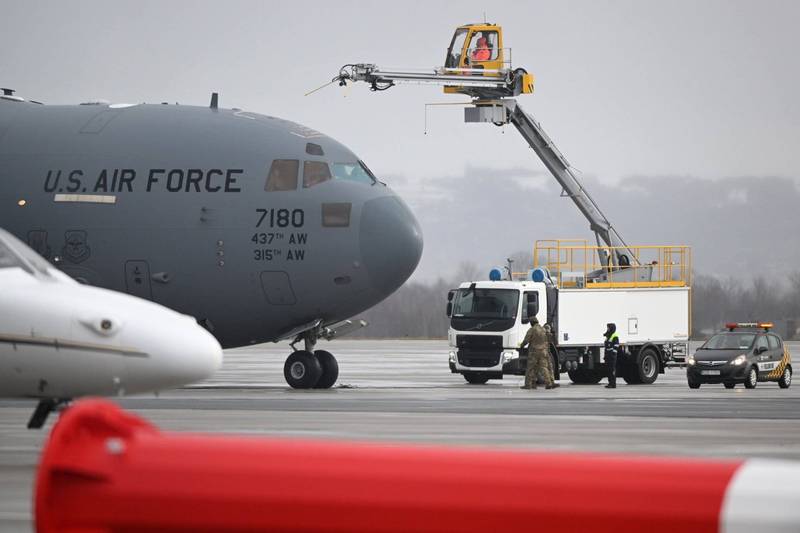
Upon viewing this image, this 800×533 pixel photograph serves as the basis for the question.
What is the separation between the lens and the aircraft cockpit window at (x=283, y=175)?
27266 mm

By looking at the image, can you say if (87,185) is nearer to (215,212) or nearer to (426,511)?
(215,212)

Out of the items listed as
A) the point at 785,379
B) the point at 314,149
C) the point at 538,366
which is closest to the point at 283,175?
the point at 314,149

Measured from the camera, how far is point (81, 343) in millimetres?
11914

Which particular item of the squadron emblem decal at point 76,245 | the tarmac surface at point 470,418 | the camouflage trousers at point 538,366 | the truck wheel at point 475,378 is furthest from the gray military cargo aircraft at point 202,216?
the truck wheel at point 475,378

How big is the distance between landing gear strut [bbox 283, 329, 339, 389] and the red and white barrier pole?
23.0 metres

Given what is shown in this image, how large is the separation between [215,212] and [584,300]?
38.9 ft

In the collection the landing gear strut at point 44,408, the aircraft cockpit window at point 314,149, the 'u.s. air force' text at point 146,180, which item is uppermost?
the aircraft cockpit window at point 314,149

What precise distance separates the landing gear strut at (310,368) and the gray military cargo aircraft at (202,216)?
3.68 ft

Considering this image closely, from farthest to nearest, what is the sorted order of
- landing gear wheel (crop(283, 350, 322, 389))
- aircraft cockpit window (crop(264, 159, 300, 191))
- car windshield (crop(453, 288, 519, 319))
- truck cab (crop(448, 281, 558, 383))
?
car windshield (crop(453, 288, 519, 319))
truck cab (crop(448, 281, 558, 383))
landing gear wheel (crop(283, 350, 322, 389))
aircraft cockpit window (crop(264, 159, 300, 191))

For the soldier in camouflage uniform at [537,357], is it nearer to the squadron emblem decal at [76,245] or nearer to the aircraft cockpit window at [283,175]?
the aircraft cockpit window at [283,175]

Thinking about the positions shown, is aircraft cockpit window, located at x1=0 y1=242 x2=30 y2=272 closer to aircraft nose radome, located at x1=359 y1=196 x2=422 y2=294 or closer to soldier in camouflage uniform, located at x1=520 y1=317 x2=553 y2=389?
aircraft nose radome, located at x1=359 y1=196 x2=422 y2=294

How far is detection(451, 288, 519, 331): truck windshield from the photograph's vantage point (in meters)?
34.5

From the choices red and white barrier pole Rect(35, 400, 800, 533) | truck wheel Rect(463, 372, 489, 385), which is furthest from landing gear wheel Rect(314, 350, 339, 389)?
red and white barrier pole Rect(35, 400, 800, 533)

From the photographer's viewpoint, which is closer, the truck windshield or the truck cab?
the truck cab
